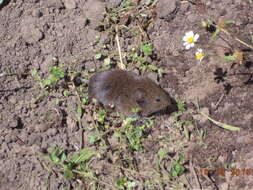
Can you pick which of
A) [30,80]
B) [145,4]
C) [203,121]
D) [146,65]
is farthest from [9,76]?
[203,121]

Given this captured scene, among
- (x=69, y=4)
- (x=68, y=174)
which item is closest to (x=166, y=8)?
(x=69, y=4)

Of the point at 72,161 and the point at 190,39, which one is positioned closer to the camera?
the point at 72,161

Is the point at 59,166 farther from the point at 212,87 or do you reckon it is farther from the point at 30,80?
the point at 212,87

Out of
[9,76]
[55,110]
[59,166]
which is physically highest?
[9,76]
